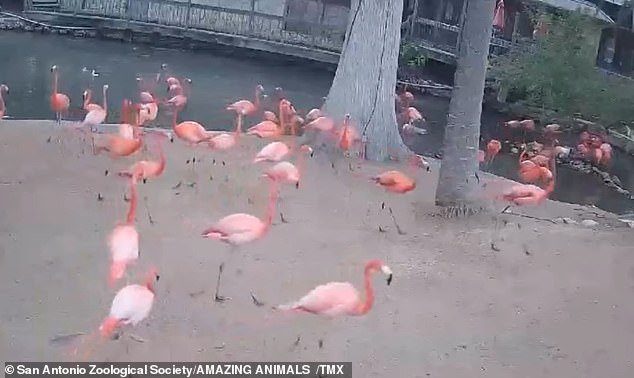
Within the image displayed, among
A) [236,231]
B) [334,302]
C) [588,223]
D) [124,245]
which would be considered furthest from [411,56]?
[334,302]

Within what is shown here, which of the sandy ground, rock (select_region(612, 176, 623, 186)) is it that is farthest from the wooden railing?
the sandy ground

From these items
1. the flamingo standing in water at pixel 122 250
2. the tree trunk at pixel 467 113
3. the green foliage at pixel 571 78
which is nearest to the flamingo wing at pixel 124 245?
the flamingo standing in water at pixel 122 250

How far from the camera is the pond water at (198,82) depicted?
12812 mm

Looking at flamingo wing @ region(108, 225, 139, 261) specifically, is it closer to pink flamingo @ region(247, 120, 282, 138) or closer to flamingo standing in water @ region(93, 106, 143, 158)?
flamingo standing in water @ region(93, 106, 143, 158)

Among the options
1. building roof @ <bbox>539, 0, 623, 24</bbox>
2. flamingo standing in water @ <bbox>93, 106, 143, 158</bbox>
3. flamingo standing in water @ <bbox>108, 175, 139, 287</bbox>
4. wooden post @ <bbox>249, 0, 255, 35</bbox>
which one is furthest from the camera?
wooden post @ <bbox>249, 0, 255, 35</bbox>

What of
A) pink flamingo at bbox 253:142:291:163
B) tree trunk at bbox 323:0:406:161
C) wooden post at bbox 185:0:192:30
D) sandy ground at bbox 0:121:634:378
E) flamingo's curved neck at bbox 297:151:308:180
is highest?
wooden post at bbox 185:0:192:30

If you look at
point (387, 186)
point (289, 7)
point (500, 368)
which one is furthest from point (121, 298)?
point (289, 7)

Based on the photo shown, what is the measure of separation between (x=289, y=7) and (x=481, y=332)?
16.8 m

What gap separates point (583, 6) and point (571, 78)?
2.93 metres

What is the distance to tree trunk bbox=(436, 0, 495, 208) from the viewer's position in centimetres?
759

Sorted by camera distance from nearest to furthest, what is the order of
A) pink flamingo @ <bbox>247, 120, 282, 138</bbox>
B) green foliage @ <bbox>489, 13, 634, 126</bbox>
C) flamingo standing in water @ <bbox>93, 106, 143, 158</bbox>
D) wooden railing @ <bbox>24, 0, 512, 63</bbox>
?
flamingo standing in water @ <bbox>93, 106, 143, 158</bbox> → pink flamingo @ <bbox>247, 120, 282, 138</bbox> → green foliage @ <bbox>489, 13, 634, 126</bbox> → wooden railing @ <bbox>24, 0, 512, 63</bbox>

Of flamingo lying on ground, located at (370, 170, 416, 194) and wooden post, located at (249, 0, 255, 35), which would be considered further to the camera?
wooden post, located at (249, 0, 255, 35)

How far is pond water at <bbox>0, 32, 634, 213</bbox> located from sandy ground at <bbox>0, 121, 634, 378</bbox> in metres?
4.91

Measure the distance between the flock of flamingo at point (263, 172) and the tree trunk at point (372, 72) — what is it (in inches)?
8.8
